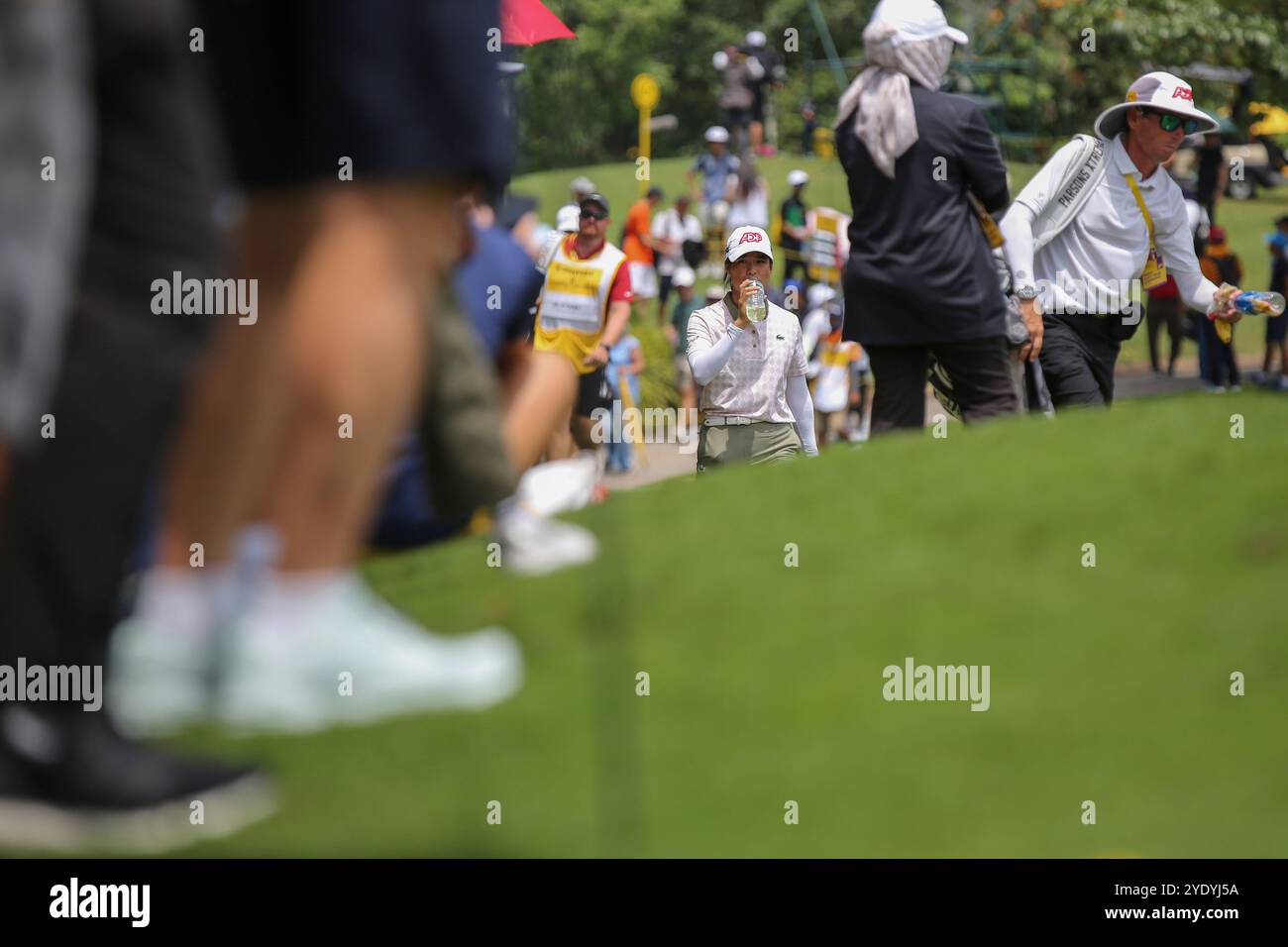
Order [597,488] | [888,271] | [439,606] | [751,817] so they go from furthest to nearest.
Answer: [597,488]
[888,271]
[439,606]
[751,817]

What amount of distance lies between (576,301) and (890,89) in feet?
16.5

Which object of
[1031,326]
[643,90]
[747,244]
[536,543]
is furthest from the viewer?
[643,90]

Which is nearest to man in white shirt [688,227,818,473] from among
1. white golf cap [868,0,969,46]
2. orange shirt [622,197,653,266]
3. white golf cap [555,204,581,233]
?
white golf cap [868,0,969,46]

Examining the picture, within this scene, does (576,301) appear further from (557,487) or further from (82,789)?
(82,789)

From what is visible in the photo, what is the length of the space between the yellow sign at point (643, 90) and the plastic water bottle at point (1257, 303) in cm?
530

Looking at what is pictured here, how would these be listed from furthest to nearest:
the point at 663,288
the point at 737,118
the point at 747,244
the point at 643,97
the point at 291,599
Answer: the point at 737,118 < the point at 663,288 < the point at 643,97 < the point at 747,244 < the point at 291,599

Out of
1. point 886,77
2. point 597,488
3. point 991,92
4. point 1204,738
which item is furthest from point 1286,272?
point 1204,738

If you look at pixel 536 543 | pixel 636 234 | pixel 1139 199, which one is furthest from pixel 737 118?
pixel 536 543

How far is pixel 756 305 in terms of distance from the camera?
8312 mm

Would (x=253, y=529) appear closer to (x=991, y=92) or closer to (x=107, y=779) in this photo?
(x=107, y=779)

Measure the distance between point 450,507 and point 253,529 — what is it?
704 mm

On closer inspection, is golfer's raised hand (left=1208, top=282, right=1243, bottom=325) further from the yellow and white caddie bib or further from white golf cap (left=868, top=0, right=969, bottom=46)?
the yellow and white caddie bib

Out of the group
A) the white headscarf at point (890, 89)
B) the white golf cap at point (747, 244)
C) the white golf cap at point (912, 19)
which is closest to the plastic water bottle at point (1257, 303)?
the white headscarf at point (890, 89)

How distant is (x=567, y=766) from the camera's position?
3281mm
